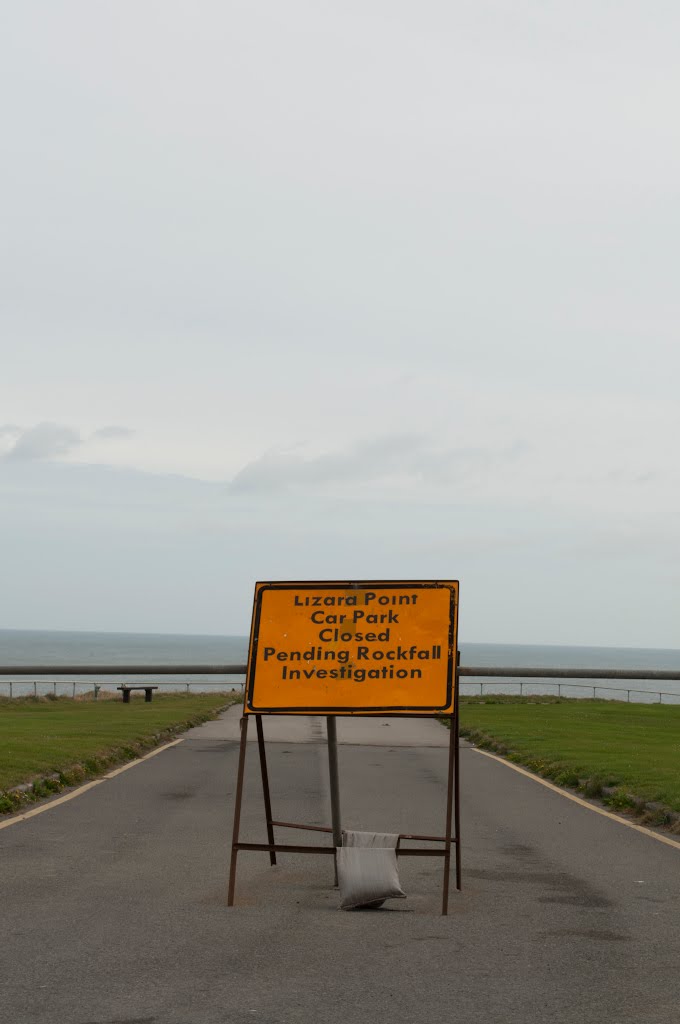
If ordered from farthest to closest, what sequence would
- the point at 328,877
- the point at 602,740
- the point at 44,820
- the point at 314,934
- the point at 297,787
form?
the point at 602,740 → the point at 297,787 → the point at 44,820 → the point at 328,877 → the point at 314,934

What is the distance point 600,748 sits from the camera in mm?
21938

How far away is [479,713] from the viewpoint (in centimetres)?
3766

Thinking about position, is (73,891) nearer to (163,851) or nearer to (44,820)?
(163,851)

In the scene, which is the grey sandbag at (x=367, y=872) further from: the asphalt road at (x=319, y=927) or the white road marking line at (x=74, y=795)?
the white road marking line at (x=74, y=795)

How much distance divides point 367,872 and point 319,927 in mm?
820

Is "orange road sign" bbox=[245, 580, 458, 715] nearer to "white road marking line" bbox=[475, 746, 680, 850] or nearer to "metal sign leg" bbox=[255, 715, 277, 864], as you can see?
"metal sign leg" bbox=[255, 715, 277, 864]

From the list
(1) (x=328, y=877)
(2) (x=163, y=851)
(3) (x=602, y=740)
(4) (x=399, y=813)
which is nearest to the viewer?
(1) (x=328, y=877)

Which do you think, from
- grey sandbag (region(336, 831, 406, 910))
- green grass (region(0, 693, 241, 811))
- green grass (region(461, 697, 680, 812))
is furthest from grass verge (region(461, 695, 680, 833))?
green grass (region(0, 693, 241, 811))

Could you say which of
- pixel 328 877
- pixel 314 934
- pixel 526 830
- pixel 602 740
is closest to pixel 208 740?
pixel 602 740

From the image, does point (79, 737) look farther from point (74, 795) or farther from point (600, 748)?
point (600, 748)

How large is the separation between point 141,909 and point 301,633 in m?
2.27

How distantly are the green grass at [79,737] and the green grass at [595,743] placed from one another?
711cm

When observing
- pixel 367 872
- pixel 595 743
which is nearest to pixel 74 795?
pixel 367 872

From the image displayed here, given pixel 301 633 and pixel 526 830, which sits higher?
pixel 301 633
